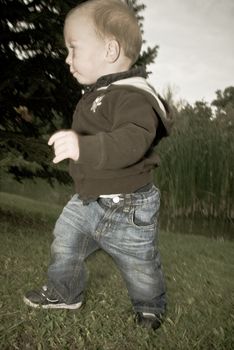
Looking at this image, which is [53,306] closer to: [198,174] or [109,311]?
[109,311]

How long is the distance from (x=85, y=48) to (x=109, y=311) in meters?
1.46

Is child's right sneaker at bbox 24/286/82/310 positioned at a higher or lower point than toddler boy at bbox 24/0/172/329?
lower

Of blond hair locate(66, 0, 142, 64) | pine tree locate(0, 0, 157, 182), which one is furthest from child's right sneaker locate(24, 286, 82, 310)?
pine tree locate(0, 0, 157, 182)

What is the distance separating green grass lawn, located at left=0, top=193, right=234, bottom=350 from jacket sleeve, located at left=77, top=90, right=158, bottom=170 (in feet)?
2.92

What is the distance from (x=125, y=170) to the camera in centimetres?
247

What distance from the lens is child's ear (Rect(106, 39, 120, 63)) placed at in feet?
8.28

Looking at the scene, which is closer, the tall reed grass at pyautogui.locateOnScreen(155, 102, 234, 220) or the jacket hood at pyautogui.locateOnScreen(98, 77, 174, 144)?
the jacket hood at pyautogui.locateOnScreen(98, 77, 174, 144)

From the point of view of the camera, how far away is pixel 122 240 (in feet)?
8.16

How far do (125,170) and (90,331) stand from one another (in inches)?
32.7

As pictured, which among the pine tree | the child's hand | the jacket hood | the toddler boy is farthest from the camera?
the pine tree

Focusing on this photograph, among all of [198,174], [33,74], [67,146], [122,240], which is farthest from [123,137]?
[198,174]

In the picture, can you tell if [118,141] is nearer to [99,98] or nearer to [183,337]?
[99,98]

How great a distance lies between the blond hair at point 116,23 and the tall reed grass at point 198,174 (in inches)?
191

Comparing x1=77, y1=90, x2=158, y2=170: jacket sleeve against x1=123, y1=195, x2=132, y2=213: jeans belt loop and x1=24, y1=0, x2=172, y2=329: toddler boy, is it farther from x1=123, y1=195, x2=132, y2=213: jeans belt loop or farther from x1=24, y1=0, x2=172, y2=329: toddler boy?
Result: x1=123, y1=195, x2=132, y2=213: jeans belt loop
